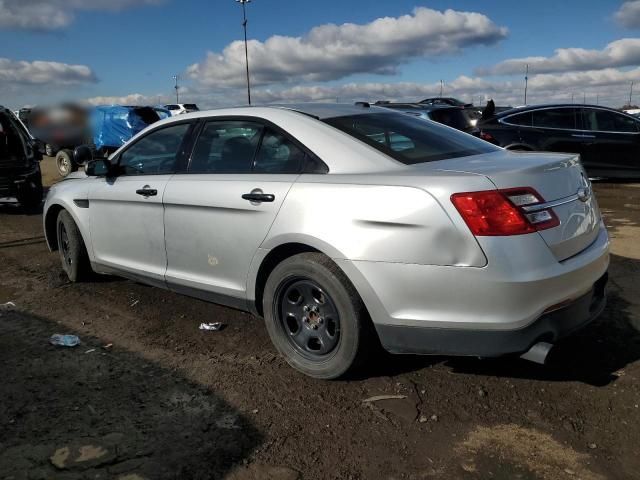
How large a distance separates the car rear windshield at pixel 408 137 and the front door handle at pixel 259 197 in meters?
0.58

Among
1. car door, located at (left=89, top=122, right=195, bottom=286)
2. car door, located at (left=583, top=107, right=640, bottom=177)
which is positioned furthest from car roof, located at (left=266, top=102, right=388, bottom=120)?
car door, located at (left=583, top=107, right=640, bottom=177)

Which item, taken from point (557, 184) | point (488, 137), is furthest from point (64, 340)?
point (488, 137)

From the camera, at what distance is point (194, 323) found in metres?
4.34

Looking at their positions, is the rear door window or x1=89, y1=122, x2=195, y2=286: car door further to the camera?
the rear door window

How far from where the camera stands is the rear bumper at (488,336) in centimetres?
271

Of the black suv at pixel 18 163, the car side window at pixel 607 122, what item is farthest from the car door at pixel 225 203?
the car side window at pixel 607 122

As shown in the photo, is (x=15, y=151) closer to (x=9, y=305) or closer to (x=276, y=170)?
(x=9, y=305)

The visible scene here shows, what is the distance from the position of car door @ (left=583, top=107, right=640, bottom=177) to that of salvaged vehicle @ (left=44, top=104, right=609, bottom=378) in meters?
8.10

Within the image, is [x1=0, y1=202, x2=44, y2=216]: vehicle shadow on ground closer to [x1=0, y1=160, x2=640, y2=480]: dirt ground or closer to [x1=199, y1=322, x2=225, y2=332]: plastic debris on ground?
[x1=0, y1=160, x2=640, y2=480]: dirt ground

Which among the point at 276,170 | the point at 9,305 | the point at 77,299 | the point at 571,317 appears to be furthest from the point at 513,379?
the point at 9,305

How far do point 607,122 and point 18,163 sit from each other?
10633 mm

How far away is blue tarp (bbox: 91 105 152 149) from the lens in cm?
1836

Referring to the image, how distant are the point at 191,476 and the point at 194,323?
195 cm

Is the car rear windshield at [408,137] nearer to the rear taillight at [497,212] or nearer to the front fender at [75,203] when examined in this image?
the rear taillight at [497,212]
